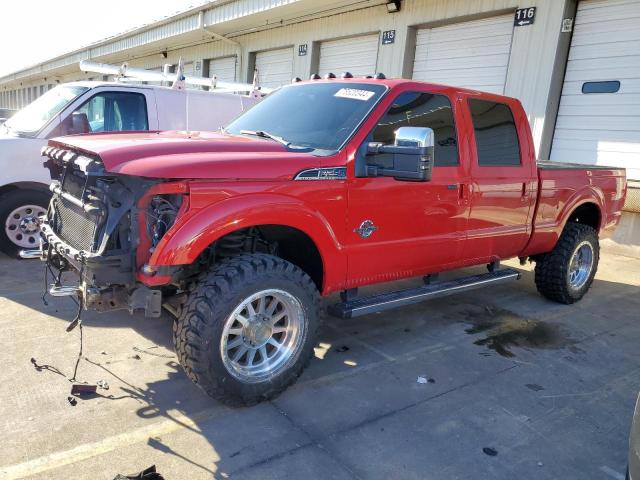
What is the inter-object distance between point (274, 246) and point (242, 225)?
61 cm

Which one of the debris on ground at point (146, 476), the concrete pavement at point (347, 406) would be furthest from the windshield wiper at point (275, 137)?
the debris on ground at point (146, 476)

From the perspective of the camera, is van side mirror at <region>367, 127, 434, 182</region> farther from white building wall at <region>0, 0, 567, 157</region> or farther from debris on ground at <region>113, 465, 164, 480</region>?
white building wall at <region>0, 0, 567, 157</region>

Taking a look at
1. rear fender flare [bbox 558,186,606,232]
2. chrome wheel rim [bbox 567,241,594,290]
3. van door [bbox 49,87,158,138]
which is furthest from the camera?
van door [bbox 49,87,158,138]

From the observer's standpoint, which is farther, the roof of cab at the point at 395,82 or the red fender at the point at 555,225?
the red fender at the point at 555,225

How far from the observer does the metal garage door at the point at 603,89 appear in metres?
8.39

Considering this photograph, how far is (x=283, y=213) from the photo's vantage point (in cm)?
320

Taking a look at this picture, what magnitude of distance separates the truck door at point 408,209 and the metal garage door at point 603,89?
5855 millimetres

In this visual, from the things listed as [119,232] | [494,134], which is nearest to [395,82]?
[494,134]

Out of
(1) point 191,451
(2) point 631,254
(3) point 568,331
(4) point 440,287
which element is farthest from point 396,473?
(2) point 631,254

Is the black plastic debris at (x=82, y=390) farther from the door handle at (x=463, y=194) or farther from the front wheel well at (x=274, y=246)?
the door handle at (x=463, y=194)

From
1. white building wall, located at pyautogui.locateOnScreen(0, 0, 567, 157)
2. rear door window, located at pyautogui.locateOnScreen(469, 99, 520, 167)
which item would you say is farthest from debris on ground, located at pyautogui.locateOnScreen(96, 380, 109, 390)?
white building wall, located at pyautogui.locateOnScreen(0, 0, 567, 157)

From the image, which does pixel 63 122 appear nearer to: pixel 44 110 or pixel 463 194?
pixel 44 110

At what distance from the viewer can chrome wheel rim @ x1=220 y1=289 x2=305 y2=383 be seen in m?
3.16

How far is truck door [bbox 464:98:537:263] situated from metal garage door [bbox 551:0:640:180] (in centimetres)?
463
